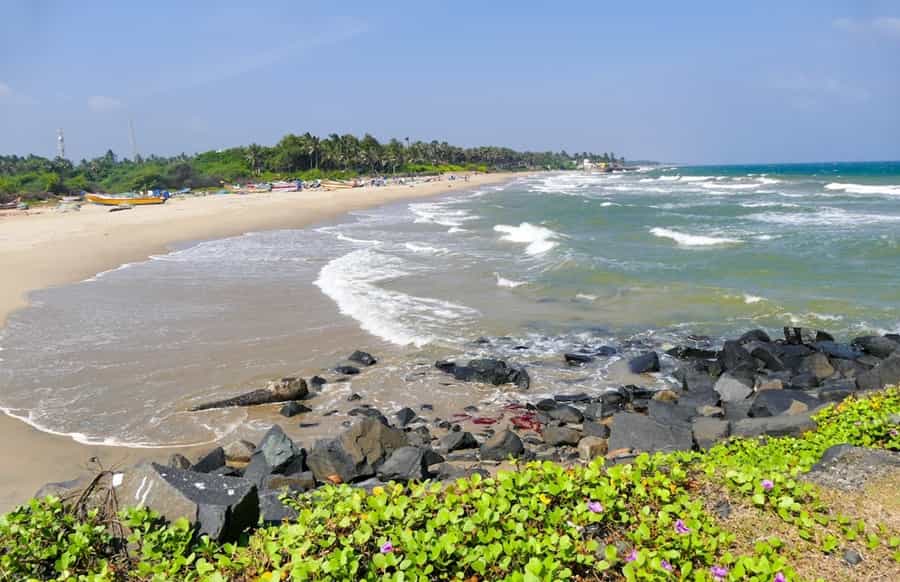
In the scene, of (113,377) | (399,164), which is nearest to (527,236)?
(113,377)

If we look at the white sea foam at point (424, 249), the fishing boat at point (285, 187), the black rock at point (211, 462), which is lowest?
the black rock at point (211, 462)

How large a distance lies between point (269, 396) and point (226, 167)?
3659 inches

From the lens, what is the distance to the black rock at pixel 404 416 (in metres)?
9.43

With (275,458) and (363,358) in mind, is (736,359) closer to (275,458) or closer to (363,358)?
(363,358)

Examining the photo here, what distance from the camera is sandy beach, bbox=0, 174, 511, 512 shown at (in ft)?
25.9

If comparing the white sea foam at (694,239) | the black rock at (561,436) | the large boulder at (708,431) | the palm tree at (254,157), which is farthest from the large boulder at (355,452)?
the palm tree at (254,157)

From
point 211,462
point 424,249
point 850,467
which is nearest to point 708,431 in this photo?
point 850,467

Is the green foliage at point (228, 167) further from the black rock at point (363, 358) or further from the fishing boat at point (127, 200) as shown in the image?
the black rock at point (363, 358)

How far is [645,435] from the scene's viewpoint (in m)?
7.98

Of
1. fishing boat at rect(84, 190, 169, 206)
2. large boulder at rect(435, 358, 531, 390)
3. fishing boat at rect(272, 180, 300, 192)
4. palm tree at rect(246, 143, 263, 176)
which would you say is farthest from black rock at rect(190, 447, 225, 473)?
palm tree at rect(246, 143, 263, 176)

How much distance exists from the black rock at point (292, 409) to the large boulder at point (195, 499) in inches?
217

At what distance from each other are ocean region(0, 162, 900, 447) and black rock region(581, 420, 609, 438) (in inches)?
75.5

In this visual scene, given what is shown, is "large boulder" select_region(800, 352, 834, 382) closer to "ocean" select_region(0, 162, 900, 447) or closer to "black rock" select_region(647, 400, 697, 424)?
"ocean" select_region(0, 162, 900, 447)

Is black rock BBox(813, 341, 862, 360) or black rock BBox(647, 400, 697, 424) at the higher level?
black rock BBox(813, 341, 862, 360)
